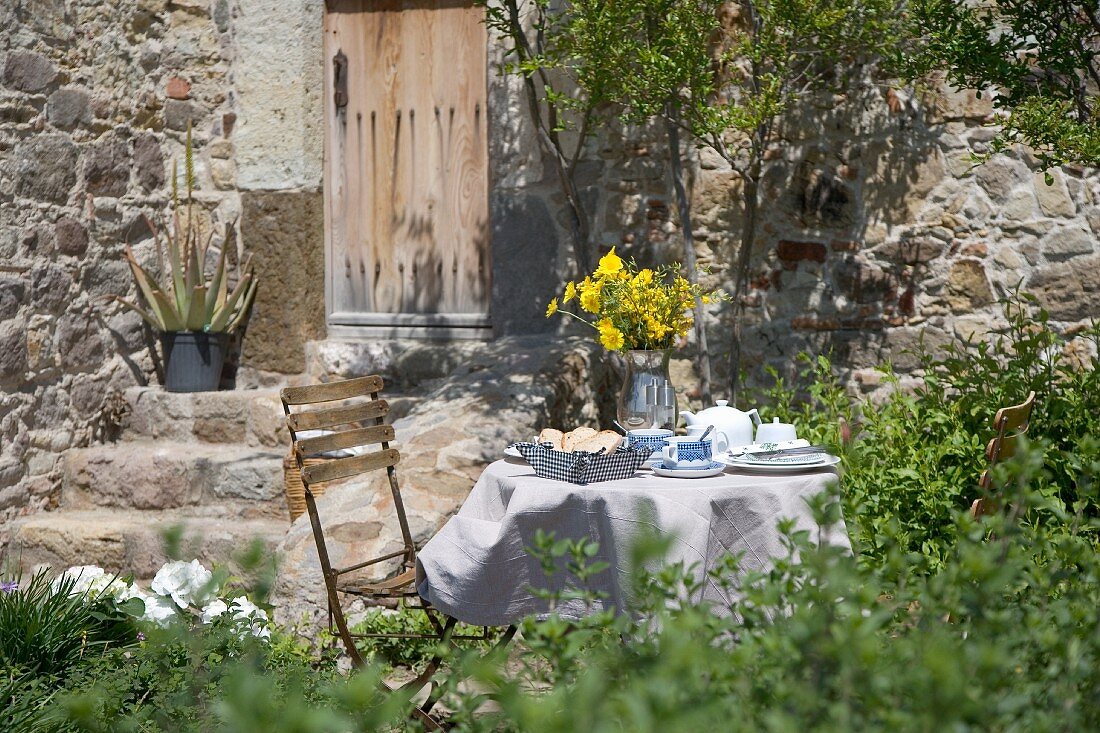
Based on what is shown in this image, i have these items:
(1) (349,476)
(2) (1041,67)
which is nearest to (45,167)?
(1) (349,476)

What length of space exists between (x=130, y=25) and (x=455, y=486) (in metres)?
2.84

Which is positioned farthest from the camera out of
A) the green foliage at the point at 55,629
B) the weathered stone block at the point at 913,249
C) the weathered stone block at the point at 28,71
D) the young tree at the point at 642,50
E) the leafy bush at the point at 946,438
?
the weathered stone block at the point at 913,249

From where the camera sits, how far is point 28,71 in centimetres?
459

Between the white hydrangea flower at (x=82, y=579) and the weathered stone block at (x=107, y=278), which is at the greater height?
the weathered stone block at (x=107, y=278)

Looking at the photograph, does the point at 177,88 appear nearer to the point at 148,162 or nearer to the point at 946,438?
the point at 148,162

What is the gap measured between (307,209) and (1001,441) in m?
3.69

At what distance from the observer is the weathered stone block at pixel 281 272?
17.5 feet

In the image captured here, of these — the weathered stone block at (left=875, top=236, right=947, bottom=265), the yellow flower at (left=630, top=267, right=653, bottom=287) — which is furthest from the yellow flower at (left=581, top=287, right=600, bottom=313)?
the weathered stone block at (left=875, top=236, right=947, bottom=265)

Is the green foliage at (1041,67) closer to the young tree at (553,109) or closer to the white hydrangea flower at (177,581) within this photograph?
the young tree at (553,109)

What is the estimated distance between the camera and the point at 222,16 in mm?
5340

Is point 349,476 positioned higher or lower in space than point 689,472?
lower

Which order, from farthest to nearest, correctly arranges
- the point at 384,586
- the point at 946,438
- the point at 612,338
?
Result: 1. the point at 946,438
2. the point at 384,586
3. the point at 612,338

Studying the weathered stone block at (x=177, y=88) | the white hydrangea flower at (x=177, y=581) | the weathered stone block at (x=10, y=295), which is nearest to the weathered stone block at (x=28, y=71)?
the weathered stone block at (x=177, y=88)

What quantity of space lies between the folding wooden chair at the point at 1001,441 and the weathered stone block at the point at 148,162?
4.10 m
